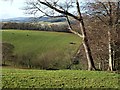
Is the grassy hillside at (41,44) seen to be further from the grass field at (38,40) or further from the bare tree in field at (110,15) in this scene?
the bare tree in field at (110,15)

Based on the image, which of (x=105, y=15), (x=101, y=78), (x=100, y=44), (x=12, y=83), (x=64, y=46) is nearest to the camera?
(x=12, y=83)

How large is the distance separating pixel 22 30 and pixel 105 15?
14239 mm

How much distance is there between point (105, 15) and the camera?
23.0 meters

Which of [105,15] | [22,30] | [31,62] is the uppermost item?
[105,15]

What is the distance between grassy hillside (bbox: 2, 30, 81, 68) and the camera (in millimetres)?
31305

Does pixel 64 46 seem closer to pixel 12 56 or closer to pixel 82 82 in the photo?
pixel 12 56

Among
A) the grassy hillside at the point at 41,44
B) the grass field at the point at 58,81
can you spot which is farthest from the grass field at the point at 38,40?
the grass field at the point at 58,81

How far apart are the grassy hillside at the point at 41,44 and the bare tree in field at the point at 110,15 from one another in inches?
317

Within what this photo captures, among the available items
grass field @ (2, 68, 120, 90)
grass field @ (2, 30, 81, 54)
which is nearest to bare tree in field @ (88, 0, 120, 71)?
grass field @ (2, 68, 120, 90)

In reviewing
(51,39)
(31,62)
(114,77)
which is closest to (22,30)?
(51,39)

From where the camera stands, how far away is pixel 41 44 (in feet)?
118

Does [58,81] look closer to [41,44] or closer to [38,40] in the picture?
[41,44]

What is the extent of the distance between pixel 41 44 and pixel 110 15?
1487cm

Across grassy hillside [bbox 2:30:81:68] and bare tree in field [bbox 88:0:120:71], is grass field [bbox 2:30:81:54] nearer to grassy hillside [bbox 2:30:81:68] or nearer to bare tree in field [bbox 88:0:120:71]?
grassy hillside [bbox 2:30:81:68]
